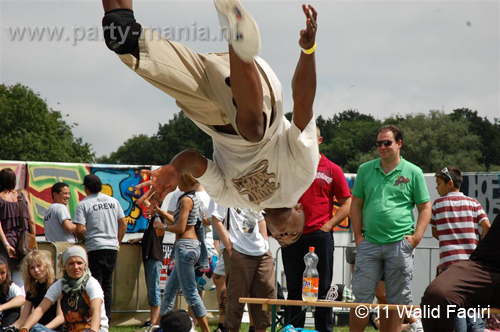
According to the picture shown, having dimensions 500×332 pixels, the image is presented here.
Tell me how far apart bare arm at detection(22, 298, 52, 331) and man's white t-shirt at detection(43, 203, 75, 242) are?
2213 mm

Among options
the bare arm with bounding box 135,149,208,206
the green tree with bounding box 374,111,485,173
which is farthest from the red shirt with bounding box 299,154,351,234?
the green tree with bounding box 374,111,485,173

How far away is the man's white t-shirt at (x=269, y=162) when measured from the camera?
4426 mm

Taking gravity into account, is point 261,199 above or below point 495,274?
above

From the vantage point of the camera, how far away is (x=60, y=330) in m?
6.62

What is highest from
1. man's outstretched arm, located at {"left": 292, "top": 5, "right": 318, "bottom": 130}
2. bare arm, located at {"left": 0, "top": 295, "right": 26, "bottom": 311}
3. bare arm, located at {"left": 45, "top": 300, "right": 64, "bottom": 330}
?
man's outstretched arm, located at {"left": 292, "top": 5, "right": 318, "bottom": 130}

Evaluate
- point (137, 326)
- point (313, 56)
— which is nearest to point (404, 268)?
point (313, 56)

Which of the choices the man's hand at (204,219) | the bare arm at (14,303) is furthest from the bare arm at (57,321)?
the man's hand at (204,219)

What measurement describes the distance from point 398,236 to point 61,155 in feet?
160

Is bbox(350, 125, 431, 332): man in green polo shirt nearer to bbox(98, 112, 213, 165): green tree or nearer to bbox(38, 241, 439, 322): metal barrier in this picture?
bbox(38, 241, 439, 322): metal barrier

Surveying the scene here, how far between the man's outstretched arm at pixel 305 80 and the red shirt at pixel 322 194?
248 centimetres

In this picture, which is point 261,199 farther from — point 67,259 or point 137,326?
point 137,326

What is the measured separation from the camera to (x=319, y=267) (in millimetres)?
6691

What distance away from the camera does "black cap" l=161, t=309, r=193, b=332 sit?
553 centimetres

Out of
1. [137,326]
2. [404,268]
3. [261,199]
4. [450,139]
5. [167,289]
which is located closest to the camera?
[261,199]
